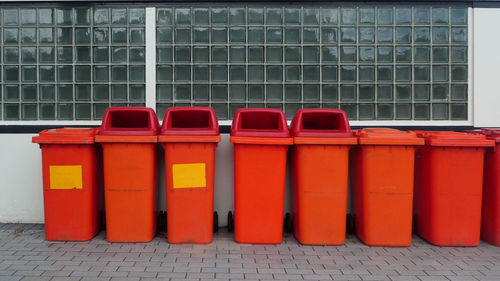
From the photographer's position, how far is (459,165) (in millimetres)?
4301

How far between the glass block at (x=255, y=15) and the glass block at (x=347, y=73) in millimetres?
1294

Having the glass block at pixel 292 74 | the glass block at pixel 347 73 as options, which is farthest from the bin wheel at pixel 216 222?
the glass block at pixel 347 73

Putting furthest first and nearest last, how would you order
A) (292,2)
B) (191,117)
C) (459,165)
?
(292,2) → (191,117) → (459,165)

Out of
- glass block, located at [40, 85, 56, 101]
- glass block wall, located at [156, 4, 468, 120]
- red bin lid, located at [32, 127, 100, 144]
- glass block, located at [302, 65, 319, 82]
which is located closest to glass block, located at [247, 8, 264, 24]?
glass block wall, located at [156, 4, 468, 120]

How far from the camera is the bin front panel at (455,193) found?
4305 millimetres

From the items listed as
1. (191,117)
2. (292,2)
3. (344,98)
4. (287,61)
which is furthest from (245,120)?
(292,2)

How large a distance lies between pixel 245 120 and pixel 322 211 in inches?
56.7

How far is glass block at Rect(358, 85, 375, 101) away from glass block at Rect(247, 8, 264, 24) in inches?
65.5

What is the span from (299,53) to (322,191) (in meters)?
2.03

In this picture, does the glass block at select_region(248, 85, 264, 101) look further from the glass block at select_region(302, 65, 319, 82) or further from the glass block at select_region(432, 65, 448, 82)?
the glass block at select_region(432, 65, 448, 82)

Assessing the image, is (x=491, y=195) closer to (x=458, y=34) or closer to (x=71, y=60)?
(x=458, y=34)

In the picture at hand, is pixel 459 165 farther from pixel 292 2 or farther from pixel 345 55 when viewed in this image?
pixel 292 2

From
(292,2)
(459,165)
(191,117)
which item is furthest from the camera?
(292,2)

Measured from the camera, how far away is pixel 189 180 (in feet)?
14.2
